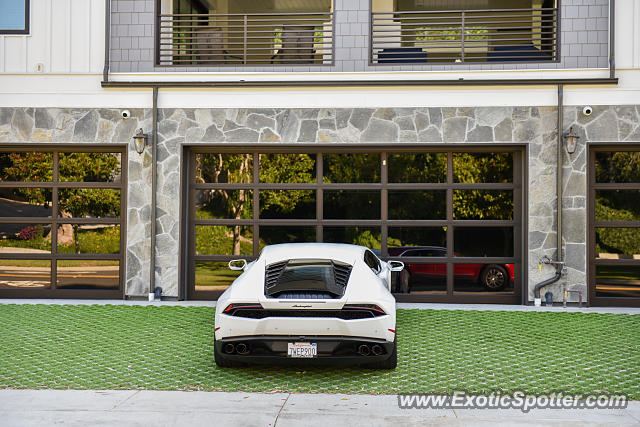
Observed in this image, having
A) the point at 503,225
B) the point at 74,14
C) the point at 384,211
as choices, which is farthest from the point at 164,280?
the point at 503,225

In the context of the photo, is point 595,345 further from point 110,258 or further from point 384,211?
point 110,258

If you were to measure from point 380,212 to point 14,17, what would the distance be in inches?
303

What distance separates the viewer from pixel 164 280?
1116cm

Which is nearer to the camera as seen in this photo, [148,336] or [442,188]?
[148,336]

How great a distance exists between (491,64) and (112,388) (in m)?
8.46

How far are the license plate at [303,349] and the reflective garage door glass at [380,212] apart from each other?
560 centimetres

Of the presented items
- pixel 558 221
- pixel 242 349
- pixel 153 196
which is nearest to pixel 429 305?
pixel 558 221

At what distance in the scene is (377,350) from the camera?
5.95 metres

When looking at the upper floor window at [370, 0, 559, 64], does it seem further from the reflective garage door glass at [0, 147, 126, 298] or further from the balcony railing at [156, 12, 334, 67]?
the reflective garage door glass at [0, 147, 126, 298]

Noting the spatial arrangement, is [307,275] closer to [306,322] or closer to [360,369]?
[306,322]

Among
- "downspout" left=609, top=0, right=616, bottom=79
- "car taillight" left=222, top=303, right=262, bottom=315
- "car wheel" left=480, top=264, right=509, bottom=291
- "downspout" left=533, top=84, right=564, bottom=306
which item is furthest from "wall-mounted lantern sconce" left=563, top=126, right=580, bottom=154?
"car taillight" left=222, top=303, right=262, bottom=315

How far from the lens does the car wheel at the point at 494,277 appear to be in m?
11.2

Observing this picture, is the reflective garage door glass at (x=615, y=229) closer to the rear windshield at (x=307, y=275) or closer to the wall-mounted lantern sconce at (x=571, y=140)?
the wall-mounted lantern sconce at (x=571, y=140)

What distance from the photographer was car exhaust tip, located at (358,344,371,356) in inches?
232
